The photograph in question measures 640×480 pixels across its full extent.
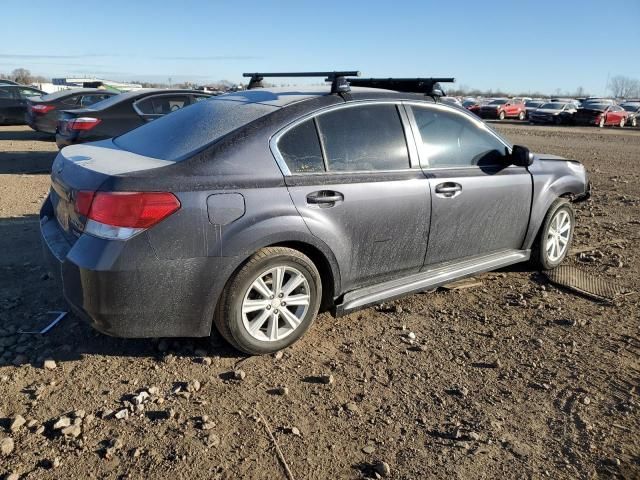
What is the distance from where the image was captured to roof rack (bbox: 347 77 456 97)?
432 cm

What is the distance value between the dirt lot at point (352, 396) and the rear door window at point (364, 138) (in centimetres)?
118

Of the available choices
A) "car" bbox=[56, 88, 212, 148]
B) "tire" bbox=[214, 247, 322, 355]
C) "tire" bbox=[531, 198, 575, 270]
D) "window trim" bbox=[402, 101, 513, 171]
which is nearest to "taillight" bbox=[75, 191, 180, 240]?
"tire" bbox=[214, 247, 322, 355]

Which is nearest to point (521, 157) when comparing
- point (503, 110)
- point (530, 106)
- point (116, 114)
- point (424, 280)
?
point (424, 280)

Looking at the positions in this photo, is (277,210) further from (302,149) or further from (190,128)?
(190,128)

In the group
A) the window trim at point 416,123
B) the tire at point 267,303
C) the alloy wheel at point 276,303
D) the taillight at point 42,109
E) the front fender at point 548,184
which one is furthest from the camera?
the taillight at point 42,109

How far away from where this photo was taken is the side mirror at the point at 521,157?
450 centimetres

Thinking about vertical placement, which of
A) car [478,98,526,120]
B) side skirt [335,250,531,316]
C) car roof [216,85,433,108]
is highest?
car [478,98,526,120]

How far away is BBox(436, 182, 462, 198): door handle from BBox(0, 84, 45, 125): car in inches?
688

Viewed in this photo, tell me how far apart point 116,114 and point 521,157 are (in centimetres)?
752

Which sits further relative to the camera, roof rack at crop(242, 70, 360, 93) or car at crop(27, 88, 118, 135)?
car at crop(27, 88, 118, 135)

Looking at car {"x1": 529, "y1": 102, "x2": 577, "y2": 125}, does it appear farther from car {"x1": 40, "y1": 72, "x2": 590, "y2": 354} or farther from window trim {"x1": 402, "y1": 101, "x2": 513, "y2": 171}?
window trim {"x1": 402, "y1": 101, "x2": 513, "y2": 171}

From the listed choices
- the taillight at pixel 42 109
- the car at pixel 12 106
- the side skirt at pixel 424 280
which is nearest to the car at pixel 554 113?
the car at pixel 12 106

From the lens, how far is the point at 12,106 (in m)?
17.7

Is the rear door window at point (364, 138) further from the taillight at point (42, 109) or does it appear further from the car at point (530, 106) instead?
the car at point (530, 106)
